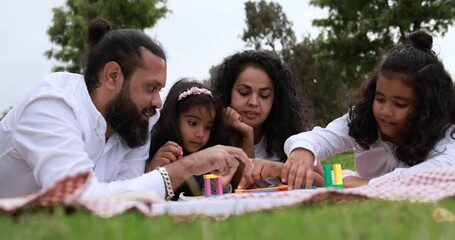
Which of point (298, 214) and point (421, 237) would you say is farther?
point (298, 214)

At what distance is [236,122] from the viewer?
5105 millimetres

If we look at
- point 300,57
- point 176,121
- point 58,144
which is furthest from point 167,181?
point 300,57

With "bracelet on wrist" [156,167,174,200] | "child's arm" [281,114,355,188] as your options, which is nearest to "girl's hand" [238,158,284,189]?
"child's arm" [281,114,355,188]

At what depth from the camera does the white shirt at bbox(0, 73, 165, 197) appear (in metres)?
3.12

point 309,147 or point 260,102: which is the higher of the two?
point 260,102

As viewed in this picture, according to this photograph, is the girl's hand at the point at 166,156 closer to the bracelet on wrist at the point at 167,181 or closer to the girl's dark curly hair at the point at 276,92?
the bracelet on wrist at the point at 167,181

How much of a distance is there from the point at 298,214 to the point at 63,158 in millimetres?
1425

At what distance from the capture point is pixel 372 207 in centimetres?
230

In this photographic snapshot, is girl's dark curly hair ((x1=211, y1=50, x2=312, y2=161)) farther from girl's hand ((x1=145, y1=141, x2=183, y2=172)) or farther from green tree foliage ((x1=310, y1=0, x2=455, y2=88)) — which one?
green tree foliage ((x1=310, y1=0, x2=455, y2=88))

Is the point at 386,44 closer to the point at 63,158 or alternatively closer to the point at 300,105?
the point at 300,105

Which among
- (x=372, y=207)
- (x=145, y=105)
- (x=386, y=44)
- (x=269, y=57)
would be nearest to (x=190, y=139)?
(x=145, y=105)

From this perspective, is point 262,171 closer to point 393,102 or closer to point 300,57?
point 393,102

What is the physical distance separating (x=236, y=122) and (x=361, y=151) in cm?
95

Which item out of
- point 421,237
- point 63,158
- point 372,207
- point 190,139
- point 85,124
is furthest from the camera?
point 190,139
